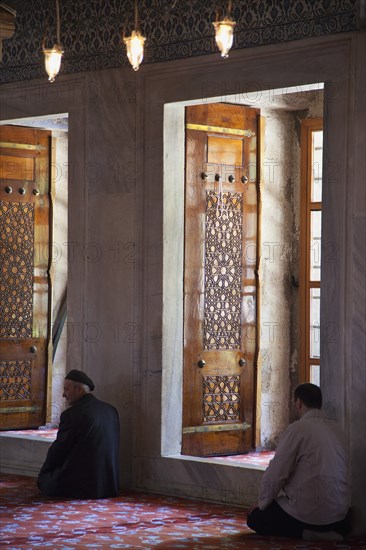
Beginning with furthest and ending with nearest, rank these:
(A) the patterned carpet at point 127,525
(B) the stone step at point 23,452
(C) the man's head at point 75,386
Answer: (B) the stone step at point 23,452, (C) the man's head at point 75,386, (A) the patterned carpet at point 127,525

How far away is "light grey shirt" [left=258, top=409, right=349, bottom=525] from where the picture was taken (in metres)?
6.17

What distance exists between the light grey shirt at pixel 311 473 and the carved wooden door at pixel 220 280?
1915 millimetres

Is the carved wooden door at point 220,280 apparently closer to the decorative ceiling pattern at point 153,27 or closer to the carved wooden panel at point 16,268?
the decorative ceiling pattern at point 153,27

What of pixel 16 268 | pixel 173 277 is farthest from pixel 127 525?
pixel 16 268

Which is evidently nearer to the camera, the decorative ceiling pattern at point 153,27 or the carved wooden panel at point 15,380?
the decorative ceiling pattern at point 153,27

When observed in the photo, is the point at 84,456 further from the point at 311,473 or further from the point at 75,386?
the point at 311,473

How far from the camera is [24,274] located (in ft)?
30.6

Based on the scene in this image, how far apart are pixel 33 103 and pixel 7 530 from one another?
3614mm

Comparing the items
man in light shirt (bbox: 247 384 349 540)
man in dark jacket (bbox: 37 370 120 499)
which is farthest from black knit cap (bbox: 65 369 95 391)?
man in light shirt (bbox: 247 384 349 540)

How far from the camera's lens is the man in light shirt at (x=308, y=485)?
6176 mm

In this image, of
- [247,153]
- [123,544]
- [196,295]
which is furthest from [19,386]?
[123,544]

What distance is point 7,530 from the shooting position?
20.7 ft

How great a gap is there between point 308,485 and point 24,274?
3.93 meters

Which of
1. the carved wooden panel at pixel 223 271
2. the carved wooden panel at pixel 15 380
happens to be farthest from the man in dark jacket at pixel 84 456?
the carved wooden panel at pixel 15 380
